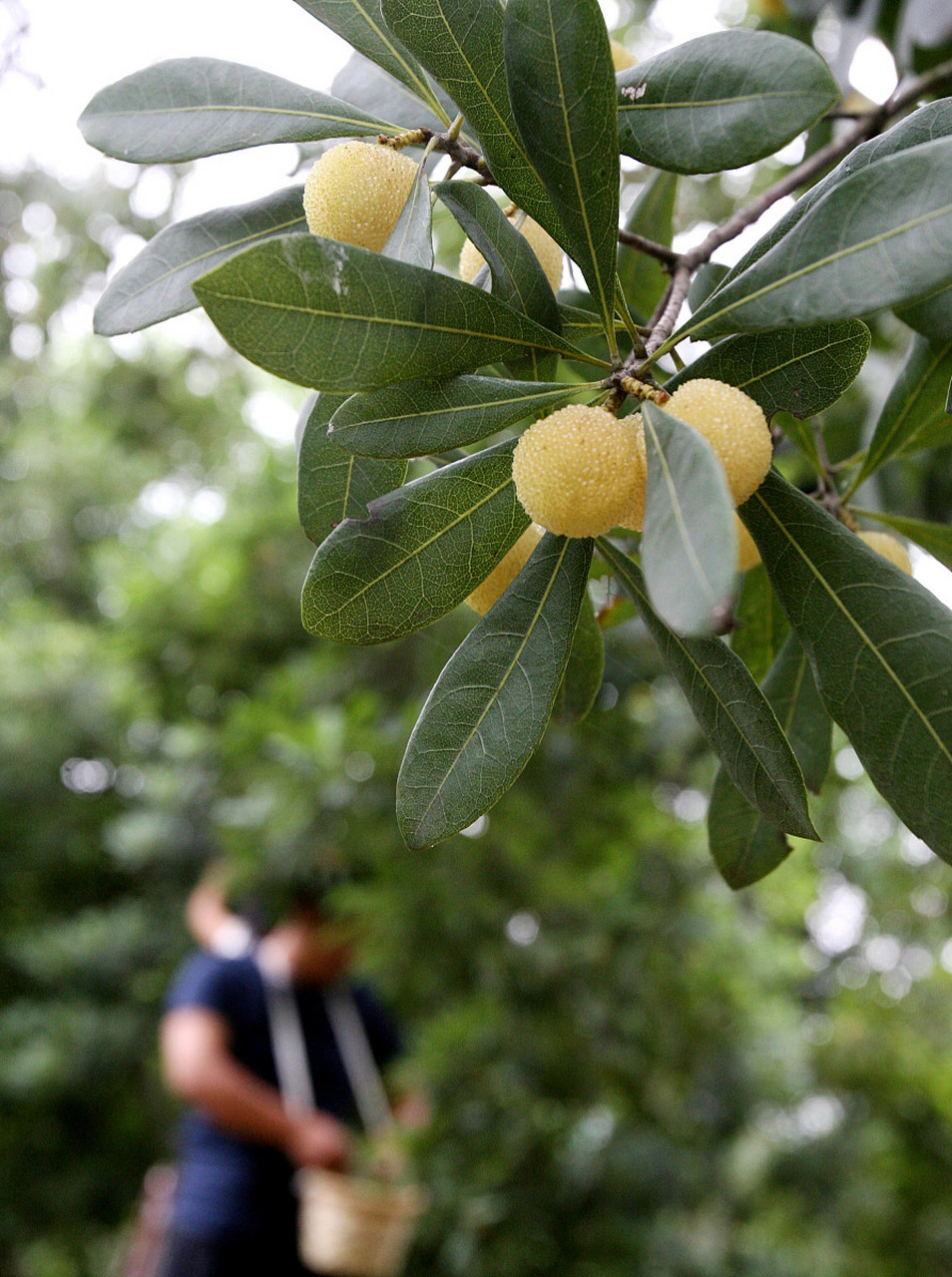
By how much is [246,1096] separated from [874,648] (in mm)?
1985

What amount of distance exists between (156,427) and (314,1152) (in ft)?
11.7

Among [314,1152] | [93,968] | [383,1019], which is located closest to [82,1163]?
[93,968]

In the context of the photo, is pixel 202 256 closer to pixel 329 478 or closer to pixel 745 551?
pixel 329 478

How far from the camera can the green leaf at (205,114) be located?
1.74 feet

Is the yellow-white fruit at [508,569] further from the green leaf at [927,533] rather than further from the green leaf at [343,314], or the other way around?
the green leaf at [927,533]

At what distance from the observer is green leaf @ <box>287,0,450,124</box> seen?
1.72ft

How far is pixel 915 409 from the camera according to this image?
651mm

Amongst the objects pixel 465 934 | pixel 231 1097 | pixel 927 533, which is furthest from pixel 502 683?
pixel 231 1097

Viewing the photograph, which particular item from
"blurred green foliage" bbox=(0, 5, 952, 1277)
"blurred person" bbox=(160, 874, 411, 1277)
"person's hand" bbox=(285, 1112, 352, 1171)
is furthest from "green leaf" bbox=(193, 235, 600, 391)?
"person's hand" bbox=(285, 1112, 352, 1171)

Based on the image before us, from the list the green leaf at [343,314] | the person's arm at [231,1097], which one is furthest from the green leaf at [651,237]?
the person's arm at [231,1097]

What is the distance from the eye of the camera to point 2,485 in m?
5.04

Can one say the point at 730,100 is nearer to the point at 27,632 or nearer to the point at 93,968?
the point at 93,968

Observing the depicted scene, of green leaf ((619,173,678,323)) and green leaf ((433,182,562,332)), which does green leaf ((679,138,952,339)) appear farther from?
green leaf ((619,173,678,323))

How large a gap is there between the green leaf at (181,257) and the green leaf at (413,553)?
0.53 ft
